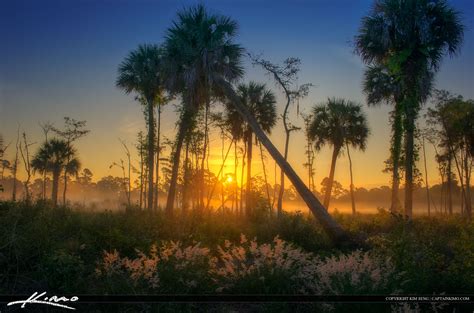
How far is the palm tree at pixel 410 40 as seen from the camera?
72.9 ft

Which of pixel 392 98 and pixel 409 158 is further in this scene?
pixel 392 98

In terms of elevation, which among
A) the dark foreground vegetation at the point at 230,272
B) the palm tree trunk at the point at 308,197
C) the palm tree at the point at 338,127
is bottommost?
the dark foreground vegetation at the point at 230,272

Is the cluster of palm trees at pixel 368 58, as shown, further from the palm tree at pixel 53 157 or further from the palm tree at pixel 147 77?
the palm tree at pixel 53 157

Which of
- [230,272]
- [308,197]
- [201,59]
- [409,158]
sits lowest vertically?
[230,272]

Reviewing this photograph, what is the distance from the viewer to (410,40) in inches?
898

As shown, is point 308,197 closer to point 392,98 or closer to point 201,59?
point 201,59

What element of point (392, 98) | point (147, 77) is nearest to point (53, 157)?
point (147, 77)

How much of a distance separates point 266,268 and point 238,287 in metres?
0.63

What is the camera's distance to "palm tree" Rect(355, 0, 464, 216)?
2222 centimetres

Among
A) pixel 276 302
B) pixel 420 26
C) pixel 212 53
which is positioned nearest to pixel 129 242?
pixel 276 302

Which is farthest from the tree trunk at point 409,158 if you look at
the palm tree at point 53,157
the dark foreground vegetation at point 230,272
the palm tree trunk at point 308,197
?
the palm tree at point 53,157

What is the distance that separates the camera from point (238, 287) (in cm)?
732

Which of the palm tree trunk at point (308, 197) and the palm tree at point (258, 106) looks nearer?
the palm tree trunk at point (308, 197)

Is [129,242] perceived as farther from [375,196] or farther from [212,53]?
[375,196]
